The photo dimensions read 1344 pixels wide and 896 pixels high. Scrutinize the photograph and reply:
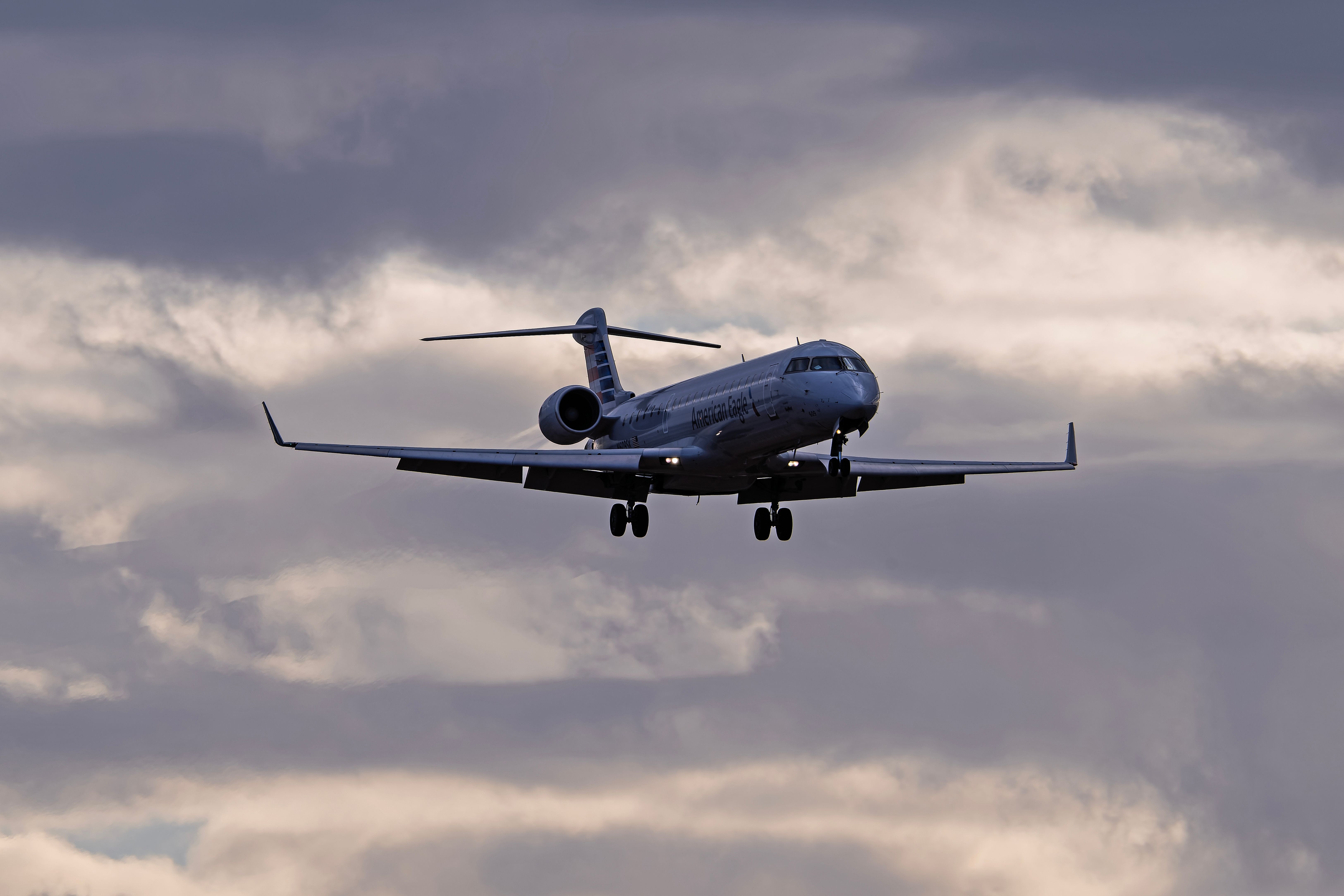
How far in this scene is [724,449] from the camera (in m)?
56.1

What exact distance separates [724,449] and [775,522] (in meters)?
5.61

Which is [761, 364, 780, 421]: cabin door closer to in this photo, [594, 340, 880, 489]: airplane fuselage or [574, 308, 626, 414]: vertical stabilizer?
[594, 340, 880, 489]: airplane fuselage

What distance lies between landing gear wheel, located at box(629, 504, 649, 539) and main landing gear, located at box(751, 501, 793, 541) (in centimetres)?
350

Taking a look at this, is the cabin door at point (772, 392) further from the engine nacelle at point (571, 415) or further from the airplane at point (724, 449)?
the engine nacelle at point (571, 415)

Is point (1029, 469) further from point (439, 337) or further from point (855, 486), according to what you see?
point (439, 337)

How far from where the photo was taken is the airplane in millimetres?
52906

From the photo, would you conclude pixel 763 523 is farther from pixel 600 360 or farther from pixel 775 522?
pixel 600 360

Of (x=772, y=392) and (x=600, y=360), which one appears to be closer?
(x=772, y=392)

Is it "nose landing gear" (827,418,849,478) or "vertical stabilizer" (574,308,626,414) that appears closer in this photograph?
"nose landing gear" (827,418,849,478)

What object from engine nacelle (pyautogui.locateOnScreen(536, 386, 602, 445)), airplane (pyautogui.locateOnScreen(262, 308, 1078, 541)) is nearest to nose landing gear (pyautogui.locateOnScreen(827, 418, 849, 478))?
airplane (pyautogui.locateOnScreen(262, 308, 1078, 541))

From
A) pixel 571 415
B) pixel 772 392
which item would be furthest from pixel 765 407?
pixel 571 415

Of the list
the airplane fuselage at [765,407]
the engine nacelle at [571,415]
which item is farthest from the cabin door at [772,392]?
the engine nacelle at [571,415]

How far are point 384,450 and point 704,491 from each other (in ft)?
33.2

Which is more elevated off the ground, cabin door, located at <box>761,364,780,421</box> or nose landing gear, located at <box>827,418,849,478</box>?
cabin door, located at <box>761,364,780,421</box>
